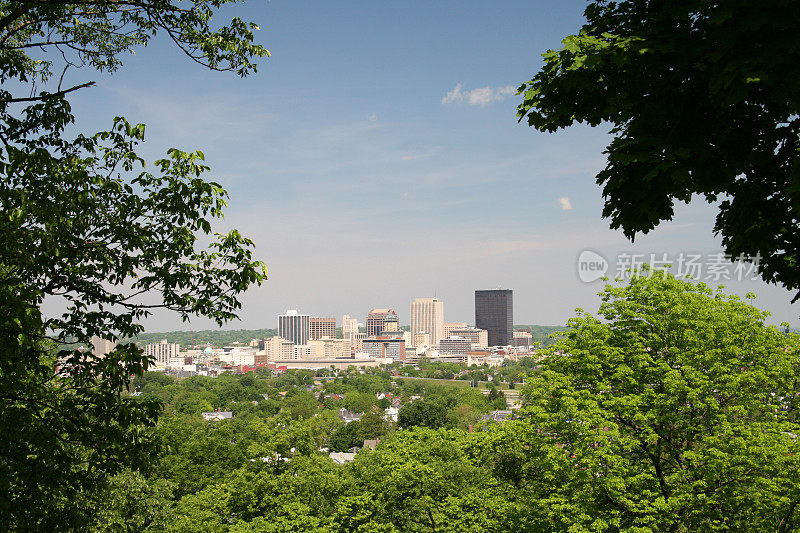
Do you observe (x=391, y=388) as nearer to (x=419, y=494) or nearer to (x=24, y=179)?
(x=419, y=494)

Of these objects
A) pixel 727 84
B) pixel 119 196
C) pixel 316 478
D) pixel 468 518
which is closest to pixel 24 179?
pixel 119 196

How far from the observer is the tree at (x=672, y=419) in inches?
348

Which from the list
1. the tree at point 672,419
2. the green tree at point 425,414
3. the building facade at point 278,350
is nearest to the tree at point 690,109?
the tree at point 672,419

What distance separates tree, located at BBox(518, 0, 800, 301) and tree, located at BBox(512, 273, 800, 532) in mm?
6286

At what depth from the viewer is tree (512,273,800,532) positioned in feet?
29.0

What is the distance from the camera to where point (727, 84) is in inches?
123

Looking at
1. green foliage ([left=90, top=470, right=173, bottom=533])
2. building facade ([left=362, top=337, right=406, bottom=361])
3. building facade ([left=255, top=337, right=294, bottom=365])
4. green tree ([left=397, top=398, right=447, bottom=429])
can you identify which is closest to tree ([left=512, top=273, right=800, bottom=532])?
green foliage ([left=90, top=470, right=173, bottom=533])

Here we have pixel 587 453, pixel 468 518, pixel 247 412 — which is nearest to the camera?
pixel 587 453

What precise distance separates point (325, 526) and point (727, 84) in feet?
44.8

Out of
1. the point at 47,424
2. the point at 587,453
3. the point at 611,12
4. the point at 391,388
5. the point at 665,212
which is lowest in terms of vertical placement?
the point at 391,388

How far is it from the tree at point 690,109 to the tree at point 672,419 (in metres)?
6.29

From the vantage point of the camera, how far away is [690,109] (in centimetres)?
368

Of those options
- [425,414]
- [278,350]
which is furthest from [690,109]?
[278,350]

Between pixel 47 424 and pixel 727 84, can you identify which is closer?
pixel 727 84
